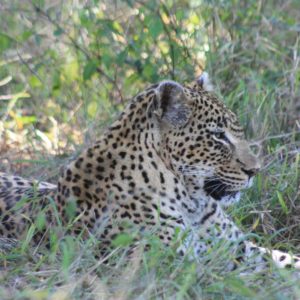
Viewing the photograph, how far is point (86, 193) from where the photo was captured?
6.38m

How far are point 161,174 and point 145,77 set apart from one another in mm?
3070

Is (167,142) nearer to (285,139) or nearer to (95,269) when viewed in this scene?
(95,269)

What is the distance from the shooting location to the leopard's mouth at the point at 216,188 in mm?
6566

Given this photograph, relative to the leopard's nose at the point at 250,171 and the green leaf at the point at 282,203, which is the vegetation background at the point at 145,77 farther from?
the leopard's nose at the point at 250,171

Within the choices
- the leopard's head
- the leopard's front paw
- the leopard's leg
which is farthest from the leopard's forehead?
the leopard's front paw

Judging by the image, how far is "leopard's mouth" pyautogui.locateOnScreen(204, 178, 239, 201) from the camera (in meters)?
6.57

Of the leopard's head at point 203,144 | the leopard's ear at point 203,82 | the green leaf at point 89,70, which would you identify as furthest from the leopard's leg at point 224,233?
the green leaf at point 89,70

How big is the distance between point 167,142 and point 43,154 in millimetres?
2548

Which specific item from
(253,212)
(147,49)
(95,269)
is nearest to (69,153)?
(147,49)

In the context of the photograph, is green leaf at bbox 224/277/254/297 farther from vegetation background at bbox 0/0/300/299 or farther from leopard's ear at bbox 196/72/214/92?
leopard's ear at bbox 196/72/214/92

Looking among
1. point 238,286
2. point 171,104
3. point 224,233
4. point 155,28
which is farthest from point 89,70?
point 238,286

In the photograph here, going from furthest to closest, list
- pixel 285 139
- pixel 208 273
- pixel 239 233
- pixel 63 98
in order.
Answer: pixel 63 98, pixel 285 139, pixel 239 233, pixel 208 273

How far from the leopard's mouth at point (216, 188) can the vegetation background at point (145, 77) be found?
273 mm

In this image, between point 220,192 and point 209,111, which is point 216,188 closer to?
point 220,192
